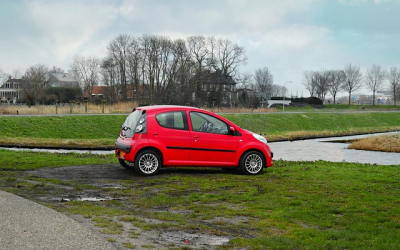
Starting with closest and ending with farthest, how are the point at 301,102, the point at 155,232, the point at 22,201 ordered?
the point at 155,232, the point at 22,201, the point at 301,102

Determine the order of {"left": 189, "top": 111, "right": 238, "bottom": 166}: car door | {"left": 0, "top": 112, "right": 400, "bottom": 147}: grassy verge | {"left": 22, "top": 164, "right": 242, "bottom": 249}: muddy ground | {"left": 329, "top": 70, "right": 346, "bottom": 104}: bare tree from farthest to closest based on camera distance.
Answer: {"left": 329, "top": 70, "right": 346, "bottom": 104}: bare tree, {"left": 0, "top": 112, "right": 400, "bottom": 147}: grassy verge, {"left": 189, "top": 111, "right": 238, "bottom": 166}: car door, {"left": 22, "top": 164, "right": 242, "bottom": 249}: muddy ground

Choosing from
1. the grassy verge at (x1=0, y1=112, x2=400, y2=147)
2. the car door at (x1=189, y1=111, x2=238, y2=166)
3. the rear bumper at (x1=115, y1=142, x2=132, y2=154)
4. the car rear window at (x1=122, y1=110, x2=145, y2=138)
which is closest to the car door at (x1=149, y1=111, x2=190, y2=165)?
the car door at (x1=189, y1=111, x2=238, y2=166)

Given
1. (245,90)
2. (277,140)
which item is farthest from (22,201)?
(245,90)

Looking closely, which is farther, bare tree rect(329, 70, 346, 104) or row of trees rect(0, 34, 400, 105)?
bare tree rect(329, 70, 346, 104)

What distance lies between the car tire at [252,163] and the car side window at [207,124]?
831 mm

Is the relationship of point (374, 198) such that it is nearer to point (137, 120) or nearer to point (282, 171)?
point (282, 171)

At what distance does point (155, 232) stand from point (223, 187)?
13.4ft

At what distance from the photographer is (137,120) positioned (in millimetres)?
12414

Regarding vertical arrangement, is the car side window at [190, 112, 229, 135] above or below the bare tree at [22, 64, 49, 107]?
below

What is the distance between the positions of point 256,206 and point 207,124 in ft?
14.1

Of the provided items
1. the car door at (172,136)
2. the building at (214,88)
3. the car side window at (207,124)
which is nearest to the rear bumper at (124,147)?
the car door at (172,136)

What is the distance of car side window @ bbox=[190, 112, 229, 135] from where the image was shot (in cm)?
1259

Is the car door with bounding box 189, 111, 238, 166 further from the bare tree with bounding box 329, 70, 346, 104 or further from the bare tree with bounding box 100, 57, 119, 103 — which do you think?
the bare tree with bounding box 329, 70, 346, 104

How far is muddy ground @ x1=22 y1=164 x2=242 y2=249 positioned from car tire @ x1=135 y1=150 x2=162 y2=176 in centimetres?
19
